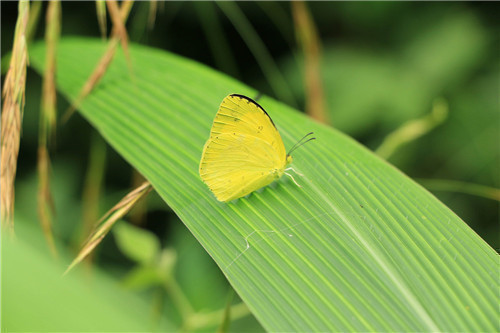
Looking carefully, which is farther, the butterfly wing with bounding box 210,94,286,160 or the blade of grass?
the blade of grass

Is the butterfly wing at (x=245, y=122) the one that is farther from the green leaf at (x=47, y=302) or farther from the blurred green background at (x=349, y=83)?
the blurred green background at (x=349, y=83)

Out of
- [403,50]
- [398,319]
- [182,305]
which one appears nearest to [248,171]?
[398,319]

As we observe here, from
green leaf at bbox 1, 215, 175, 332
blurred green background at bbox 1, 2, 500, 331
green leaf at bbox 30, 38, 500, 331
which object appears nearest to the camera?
green leaf at bbox 1, 215, 175, 332

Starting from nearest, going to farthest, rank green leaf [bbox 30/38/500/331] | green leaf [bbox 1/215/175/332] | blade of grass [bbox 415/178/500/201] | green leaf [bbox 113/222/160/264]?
green leaf [bbox 1/215/175/332], green leaf [bbox 30/38/500/331], green leaf [bbox 113/222/160/264], blade of grass [bbox 415/178/500/201]

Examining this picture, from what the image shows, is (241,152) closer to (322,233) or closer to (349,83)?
(322,233)

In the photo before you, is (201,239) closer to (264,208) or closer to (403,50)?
(264,208)

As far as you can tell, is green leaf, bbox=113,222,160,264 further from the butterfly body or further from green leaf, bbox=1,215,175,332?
green leaf, bbox=1,215,175,332

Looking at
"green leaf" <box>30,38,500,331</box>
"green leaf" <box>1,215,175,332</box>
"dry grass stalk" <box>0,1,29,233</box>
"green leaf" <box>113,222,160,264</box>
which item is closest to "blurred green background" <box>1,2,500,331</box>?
"green leaf" <box>113,222,160,264</box>

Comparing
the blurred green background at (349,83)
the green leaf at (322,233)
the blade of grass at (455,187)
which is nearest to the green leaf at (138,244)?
the green leaf at (322,233)
